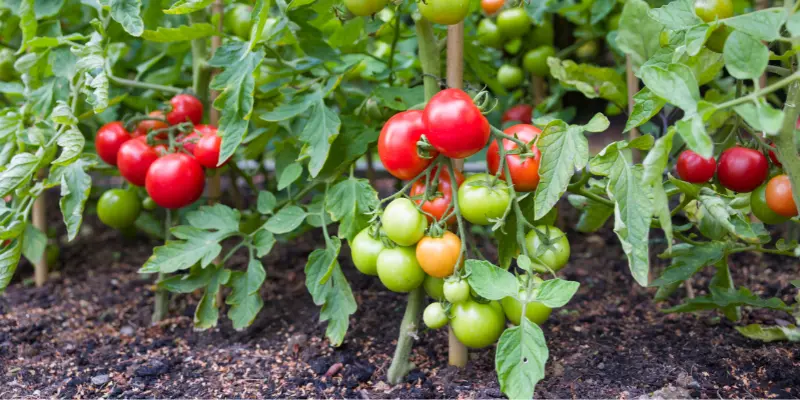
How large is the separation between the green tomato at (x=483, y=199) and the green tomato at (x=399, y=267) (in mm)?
112

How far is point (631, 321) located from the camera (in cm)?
140

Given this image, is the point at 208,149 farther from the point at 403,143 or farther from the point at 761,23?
the point at 761,23

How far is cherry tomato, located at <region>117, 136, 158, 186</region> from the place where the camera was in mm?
1302

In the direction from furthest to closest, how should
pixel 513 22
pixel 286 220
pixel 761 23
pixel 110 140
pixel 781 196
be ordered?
pixel 513 22
pixel 110 140
pixel 286 220
pixel 781 196
pixel 761 23

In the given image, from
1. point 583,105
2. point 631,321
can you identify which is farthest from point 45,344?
point 583,105

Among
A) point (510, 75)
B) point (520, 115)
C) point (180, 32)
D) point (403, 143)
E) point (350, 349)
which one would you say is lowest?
point (350, 349)

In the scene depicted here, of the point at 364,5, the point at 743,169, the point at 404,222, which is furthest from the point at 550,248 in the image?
the point at 364,5

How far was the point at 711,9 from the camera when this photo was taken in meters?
0.91

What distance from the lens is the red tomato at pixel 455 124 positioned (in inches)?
36.0

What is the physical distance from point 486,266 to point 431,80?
0.39 metres

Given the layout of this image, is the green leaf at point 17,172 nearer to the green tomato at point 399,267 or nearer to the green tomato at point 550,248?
the green tomato at point 399,267

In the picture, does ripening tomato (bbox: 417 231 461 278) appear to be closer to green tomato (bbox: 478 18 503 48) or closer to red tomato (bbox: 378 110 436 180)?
red tomato (bbox: 378 110 436 180)

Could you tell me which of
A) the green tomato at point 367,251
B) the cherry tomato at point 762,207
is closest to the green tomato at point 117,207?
the green tomato at point 367,251

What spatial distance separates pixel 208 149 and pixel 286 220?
23 centimetres
